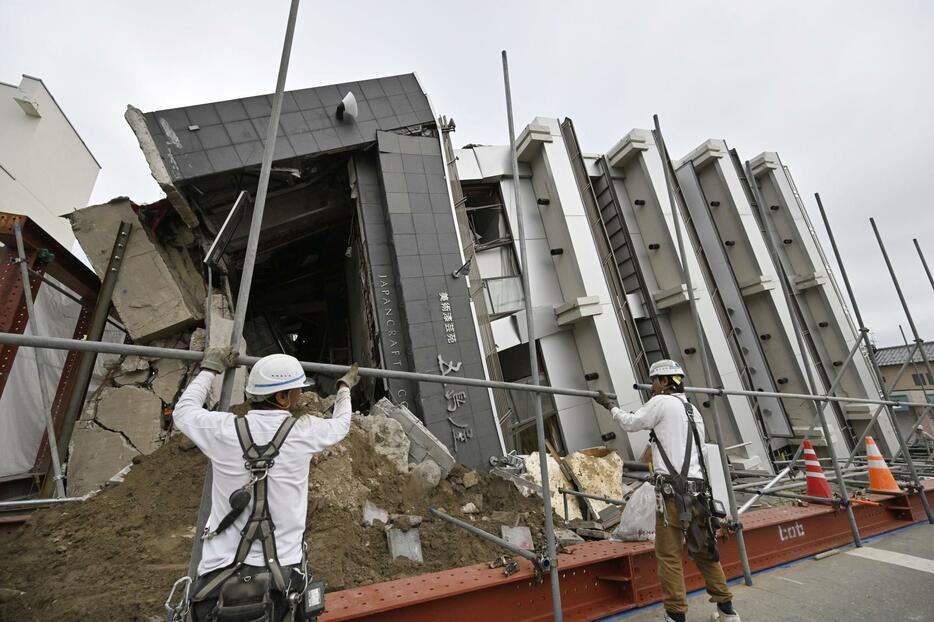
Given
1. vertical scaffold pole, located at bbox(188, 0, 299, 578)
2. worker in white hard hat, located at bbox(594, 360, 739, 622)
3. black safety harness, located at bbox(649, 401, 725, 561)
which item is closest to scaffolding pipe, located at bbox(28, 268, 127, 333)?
vertical scaffold pole, located at bbox(188, 0, 299, 578)

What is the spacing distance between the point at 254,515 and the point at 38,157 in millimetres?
19002

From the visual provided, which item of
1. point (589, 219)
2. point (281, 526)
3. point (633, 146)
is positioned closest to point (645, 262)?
point (589, 219)

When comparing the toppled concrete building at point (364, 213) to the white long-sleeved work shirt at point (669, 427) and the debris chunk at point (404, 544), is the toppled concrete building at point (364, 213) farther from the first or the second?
the white long-sleeved work shirt at point (669, 427)

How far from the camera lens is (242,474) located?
2.00m

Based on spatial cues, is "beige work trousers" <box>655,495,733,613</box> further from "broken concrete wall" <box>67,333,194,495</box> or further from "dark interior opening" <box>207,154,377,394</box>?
"broken concrete wall" <box>67,333,194,495</box>

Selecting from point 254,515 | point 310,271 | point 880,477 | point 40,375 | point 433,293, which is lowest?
point 880,477

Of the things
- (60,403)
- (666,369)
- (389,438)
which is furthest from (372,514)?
(60,403)

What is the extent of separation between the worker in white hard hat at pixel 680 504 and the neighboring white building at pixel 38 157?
56.6 feet

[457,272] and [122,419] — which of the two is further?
[457,272]

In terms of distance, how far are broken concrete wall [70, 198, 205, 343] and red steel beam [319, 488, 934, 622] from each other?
641cm

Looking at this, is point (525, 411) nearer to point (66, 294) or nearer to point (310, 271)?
point (310, 271)

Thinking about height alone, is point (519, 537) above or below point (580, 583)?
above

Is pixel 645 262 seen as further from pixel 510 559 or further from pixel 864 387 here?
pixel 510 559

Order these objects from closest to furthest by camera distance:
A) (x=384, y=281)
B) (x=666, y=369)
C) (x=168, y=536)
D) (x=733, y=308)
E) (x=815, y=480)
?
(x=666, y=369) → (x=168, y=536) → (x=815, y=480) → (x=384, y=281) → (x=733, y=308)
